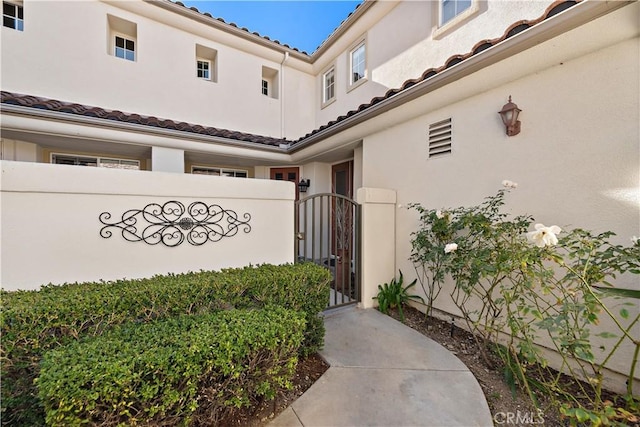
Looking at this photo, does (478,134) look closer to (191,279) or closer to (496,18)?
(496,18)

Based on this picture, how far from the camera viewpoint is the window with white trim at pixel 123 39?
755cm

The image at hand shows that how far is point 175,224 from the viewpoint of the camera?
3625mm

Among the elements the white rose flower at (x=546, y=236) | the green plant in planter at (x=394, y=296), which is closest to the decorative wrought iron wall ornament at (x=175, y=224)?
the green plant in planter at (x=394, y=296)

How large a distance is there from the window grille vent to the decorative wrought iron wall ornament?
3868 millimetres

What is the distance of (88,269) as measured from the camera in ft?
10.4

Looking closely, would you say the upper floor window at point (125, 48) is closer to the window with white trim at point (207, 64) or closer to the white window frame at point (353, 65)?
the window with white trim at point (207, 64)

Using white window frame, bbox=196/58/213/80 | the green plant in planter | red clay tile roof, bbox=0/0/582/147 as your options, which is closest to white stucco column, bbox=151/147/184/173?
red clay tile roof, bbox=0/0/582/147

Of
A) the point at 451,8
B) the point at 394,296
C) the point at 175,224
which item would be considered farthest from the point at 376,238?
the point at 451,8

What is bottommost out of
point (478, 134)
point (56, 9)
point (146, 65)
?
point (478, 134)

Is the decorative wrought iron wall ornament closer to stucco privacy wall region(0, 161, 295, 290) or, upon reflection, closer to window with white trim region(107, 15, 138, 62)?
stucco privacy wall region(0, 161, 295, 290)

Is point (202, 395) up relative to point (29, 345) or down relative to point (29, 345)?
down

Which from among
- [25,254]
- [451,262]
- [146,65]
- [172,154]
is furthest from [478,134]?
[146,65]

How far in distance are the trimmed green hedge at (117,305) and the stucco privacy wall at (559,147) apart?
2939 millimetres

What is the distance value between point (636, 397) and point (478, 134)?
12.4 ft
